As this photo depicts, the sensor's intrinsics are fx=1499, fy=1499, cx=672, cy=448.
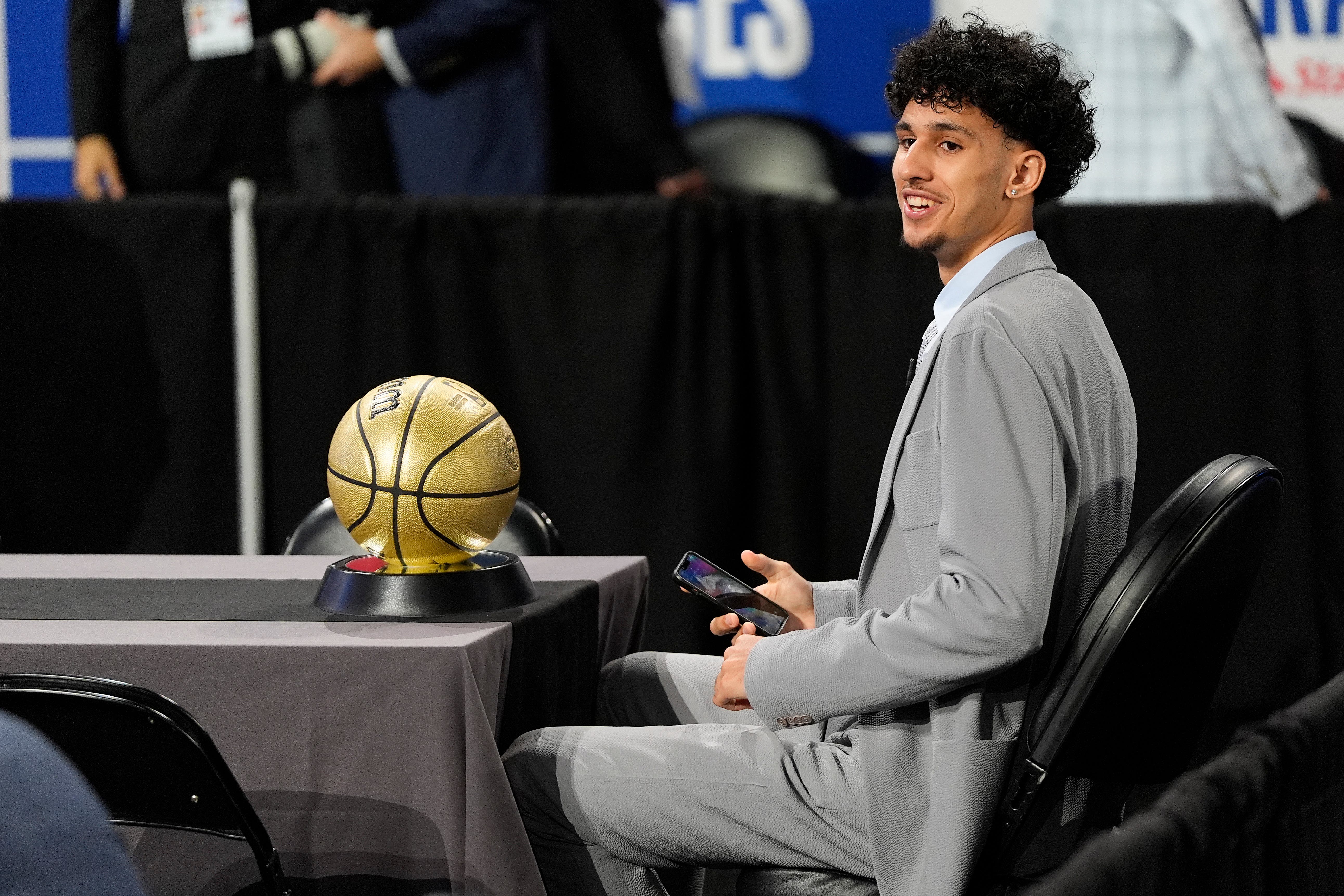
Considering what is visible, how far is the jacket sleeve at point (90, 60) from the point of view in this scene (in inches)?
171

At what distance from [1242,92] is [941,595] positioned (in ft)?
9.43

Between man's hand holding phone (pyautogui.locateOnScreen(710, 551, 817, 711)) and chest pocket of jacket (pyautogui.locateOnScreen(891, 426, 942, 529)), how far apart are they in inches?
8.4

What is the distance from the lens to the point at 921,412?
158 centimetres

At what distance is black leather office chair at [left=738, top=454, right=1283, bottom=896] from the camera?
1.45m

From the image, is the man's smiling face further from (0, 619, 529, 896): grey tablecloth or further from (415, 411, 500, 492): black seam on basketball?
(0, 619, 529, 896): grey tablecloth

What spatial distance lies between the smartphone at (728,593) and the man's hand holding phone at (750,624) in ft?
0.05

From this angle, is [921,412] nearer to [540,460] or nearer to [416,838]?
[416,838]

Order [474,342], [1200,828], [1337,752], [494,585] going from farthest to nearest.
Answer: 1. [474,342]
2. [494,585]
3. [1337,752]
4. [1200,828]

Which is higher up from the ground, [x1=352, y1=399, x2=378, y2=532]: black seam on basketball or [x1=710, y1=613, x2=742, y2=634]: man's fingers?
[x1=352, y1=399, x2=378, y2=532]: black seam on basketball

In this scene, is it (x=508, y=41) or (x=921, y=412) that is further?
(x=508, y=41)

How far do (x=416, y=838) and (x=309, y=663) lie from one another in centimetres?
23

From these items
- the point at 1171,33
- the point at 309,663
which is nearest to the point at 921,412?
the point at 309,663

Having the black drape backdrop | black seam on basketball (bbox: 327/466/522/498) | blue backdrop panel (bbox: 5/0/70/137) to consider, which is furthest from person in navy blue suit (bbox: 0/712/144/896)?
blue backdrop panel (bbox: 5/0/70/137)

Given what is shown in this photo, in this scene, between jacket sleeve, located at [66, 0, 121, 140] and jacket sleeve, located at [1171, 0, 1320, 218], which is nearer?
jacket sleeve, located at [1171, 0, 1320, 218]
